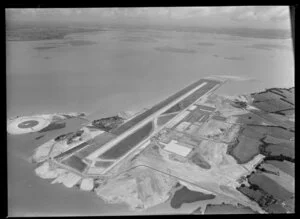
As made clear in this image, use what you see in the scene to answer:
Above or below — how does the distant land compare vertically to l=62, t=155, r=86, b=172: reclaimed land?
above

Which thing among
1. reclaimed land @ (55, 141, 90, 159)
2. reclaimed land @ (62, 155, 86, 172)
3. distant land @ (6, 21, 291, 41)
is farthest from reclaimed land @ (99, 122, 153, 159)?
distant land @ (6, 21, 291, 41)

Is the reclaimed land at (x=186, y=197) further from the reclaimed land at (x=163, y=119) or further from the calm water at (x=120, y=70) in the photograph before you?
the calm water at (x=120, y=70)

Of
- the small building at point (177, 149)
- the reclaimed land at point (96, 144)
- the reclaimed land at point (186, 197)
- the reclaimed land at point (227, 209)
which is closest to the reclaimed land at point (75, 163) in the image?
the reclaimed land at point (96, 144)

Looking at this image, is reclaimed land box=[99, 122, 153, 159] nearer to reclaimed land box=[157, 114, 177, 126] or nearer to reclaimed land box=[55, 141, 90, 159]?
reclaimed land box=[157, 114, 177, 126]

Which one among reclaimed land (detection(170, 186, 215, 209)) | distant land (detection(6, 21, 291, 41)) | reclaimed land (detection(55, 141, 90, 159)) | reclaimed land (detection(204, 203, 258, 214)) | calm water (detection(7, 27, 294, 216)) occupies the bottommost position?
reclaimed land (detection(204, 203, 258, 214))

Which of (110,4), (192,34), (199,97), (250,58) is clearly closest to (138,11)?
(110,4)

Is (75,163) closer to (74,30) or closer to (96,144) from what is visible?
(96,144)

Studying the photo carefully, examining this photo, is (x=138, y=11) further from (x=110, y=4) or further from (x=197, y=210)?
(x=197, y=210)
